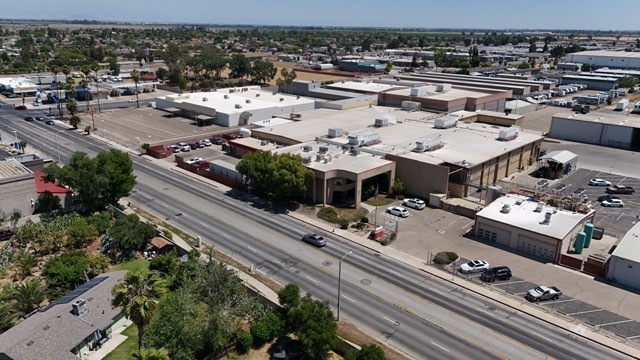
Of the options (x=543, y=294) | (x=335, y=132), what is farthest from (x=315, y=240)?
(x=335, y=132)

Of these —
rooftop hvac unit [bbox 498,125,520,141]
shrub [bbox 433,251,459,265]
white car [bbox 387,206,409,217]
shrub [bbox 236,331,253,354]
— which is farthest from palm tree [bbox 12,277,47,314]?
rooftop hvac unit [bbox 498,125,520,141]

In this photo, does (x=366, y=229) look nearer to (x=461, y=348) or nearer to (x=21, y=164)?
(x=461, y=348)

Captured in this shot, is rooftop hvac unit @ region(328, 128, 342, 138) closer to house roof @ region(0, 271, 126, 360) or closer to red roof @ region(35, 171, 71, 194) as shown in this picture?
red roof @ region(35, 171, 71, 194)

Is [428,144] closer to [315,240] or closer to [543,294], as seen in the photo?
[315,240]

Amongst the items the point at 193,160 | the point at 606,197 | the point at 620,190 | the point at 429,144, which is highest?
the point at 429,144

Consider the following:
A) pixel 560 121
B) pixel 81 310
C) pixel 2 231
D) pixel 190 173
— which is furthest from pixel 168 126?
pixel 560 121
